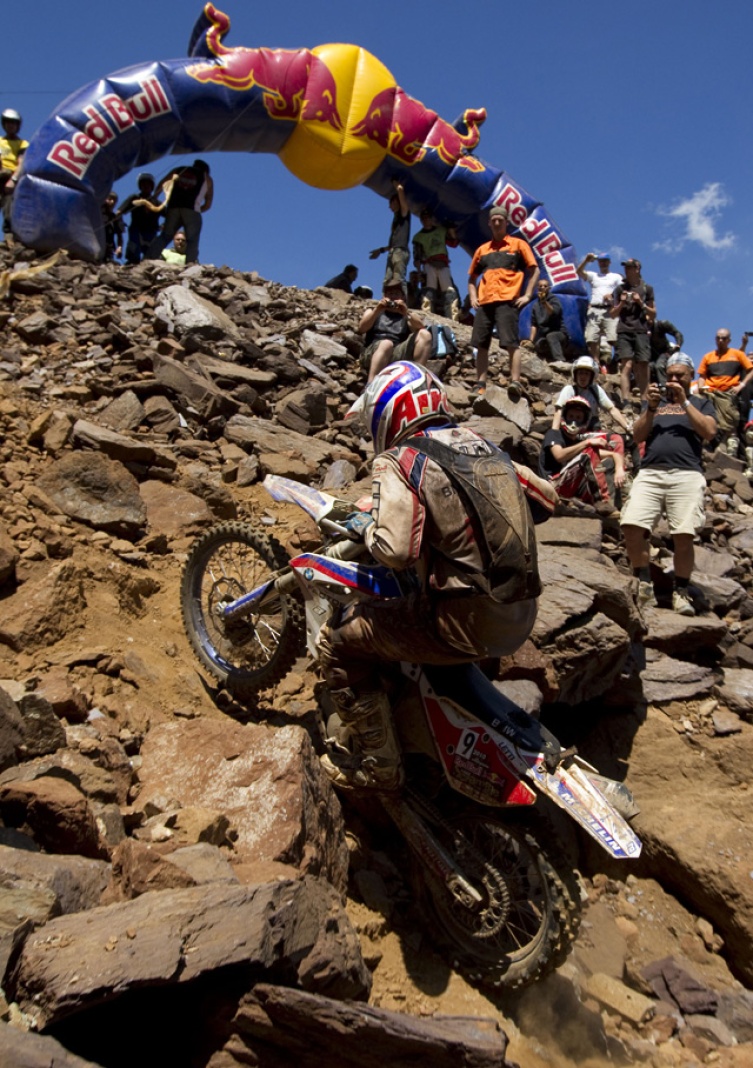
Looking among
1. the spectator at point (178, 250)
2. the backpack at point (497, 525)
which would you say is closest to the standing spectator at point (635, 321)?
the spectator at point (178, 250)

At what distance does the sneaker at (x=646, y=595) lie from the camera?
22.2ft

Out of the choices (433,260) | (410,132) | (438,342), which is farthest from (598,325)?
(438,342)

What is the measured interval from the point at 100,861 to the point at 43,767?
47cm

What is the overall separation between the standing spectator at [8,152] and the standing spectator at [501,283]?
7314 mm

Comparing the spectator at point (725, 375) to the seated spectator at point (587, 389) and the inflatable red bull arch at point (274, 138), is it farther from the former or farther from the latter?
the seated spectator at point (587, 389)

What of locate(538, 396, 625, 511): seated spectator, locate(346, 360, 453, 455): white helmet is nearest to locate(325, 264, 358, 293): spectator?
locate(538, 396, 625, 511): seated spectator

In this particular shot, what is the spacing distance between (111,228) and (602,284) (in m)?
8.62

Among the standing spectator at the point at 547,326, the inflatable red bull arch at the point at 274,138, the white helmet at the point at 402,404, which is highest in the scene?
the inflatable red bull arch at the point at 274,138

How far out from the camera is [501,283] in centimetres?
1006

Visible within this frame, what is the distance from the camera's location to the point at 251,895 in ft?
8.23

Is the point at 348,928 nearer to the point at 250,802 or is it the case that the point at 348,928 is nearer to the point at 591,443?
the point at 250,802

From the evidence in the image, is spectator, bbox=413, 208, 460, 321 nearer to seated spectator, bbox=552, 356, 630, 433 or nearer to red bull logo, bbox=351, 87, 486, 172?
red bull logo, bbox=351, 87, 486, 172

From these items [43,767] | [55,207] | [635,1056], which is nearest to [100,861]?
[43,767]

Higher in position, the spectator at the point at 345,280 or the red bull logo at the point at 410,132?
the red bull logo at the point at 410,132
